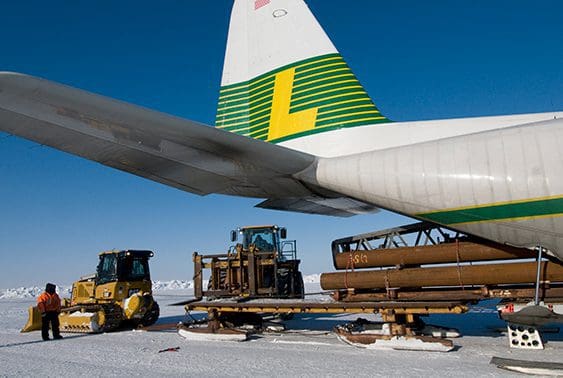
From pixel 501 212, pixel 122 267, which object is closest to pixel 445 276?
pixel 501 212

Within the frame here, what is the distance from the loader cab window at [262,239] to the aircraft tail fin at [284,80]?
14.4 ft

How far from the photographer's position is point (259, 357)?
8508 mm

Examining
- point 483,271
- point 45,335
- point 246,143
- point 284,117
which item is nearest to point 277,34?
point 284,117

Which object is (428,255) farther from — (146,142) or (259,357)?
(146,142)

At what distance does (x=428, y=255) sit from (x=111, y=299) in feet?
31.4

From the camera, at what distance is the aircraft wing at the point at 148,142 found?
6.39 meters

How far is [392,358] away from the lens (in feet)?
26.4

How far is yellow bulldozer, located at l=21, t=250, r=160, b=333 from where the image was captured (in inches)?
525

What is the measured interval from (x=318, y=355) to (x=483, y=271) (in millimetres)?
3512

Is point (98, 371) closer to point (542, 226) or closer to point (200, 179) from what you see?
point (200, 179)

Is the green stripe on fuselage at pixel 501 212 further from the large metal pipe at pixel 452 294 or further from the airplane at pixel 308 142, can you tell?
the large metal pipe at pixel 452 294

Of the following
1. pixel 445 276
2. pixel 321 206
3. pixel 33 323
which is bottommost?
pixel 33 323

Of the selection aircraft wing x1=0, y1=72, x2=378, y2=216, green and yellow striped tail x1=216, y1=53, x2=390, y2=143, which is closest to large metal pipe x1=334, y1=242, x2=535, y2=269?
aircraft wing x1=0, y1=72, x2=378, y2=216

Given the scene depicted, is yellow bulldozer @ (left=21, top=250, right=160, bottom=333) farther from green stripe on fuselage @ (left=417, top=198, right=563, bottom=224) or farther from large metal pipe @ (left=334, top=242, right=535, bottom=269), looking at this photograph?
green stripe on fuselage @ (left=417, top=198, right=563, bottom=224)
